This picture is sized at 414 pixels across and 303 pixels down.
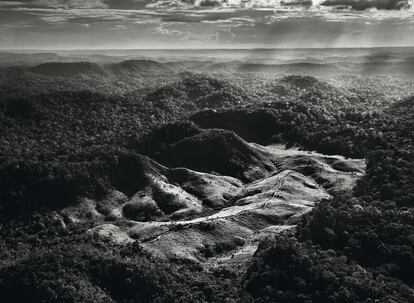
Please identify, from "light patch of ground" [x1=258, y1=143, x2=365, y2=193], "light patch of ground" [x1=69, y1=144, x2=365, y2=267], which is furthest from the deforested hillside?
"light patch of ground" [x1=258, y1=143, x2=365, y2=193]

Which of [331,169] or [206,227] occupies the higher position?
[206,227]

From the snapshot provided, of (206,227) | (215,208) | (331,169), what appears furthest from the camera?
(331,169)

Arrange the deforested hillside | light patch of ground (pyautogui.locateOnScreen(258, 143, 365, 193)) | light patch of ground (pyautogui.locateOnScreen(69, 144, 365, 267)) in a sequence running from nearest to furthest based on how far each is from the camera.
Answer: the deforested hillside → light patch of ground (pyautogui.locateOnScreen(69, 144, 365, 267)) → light patch of ground (pyautogui.locateOnScreen(258, 143, 365, 193))

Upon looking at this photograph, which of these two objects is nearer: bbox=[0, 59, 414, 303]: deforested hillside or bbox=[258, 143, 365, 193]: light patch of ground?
bbox=[0, 59, 414, 303]: deforested hillside

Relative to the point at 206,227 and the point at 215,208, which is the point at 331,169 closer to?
the point at 215,208

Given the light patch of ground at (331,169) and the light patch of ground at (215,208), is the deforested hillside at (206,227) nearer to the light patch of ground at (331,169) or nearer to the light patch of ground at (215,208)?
the light patch of ground at (215,208)

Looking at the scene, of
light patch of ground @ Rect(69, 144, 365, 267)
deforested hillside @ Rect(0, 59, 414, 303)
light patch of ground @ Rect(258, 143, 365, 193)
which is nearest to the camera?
deforested hillside @ Rect(0, 59, 414, 303)

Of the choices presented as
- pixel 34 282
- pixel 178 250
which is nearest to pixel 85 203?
pixel 178 250

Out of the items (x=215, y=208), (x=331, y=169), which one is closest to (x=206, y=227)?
(x=215, y=208)

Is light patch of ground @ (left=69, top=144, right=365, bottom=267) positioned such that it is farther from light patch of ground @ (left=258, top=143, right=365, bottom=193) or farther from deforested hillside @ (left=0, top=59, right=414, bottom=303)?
deforested hillside @ (left=0, top=59, right=414, bottom=303)

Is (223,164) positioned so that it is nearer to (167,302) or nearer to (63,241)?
(63,241)

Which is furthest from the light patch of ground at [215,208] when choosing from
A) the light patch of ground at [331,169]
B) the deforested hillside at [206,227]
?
the deforested hillside at [206,227]
